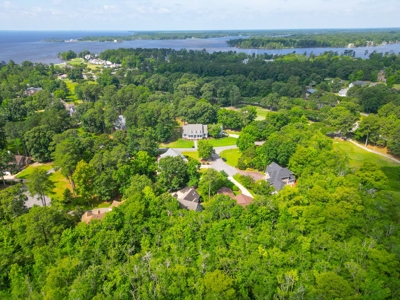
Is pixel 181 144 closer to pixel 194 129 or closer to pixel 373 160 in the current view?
pixel 194 129

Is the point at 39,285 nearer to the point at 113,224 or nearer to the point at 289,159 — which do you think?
the point at 113,224

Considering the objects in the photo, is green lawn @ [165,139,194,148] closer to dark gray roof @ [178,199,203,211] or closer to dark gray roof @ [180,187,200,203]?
dark gray roof @ [180,187,200,203]

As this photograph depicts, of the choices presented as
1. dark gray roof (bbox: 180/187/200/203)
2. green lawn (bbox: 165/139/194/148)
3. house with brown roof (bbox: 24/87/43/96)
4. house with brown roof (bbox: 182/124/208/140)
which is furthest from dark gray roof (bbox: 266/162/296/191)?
house with brown roof (bbox: 24/87/43/96)

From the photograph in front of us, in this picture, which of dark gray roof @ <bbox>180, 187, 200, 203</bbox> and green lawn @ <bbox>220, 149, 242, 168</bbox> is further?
green lawn @ <bbox>220, 149, 242, 168</bbox>

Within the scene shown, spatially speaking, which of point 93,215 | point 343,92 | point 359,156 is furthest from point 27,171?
point 343,92

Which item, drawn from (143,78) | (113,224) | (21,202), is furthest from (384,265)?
(143,78)

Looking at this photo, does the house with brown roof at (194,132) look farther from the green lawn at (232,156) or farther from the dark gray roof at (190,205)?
the dark gray roof at (190,205)
